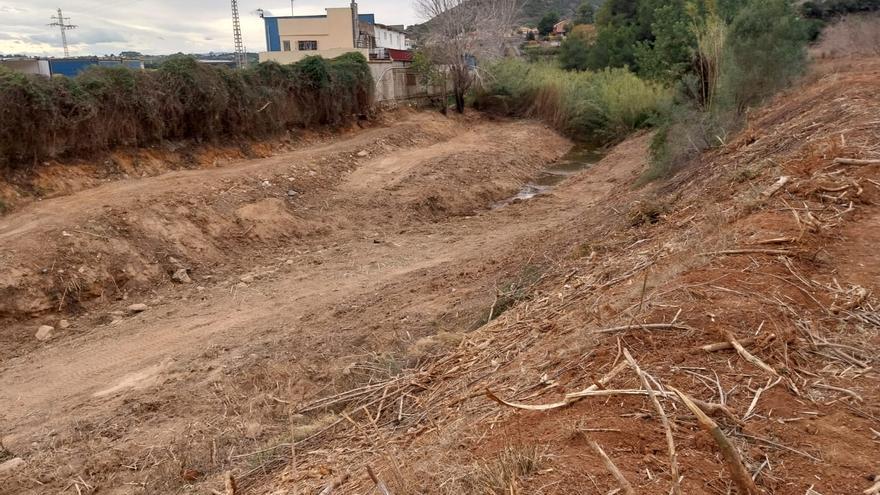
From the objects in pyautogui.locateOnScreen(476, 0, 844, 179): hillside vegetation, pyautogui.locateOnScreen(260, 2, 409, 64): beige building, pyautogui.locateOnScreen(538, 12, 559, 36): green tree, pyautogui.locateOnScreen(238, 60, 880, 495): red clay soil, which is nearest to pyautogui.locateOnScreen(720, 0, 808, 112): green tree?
pyautogui.locateOnScreen(476, 0, 844, 179): hillside vegetation

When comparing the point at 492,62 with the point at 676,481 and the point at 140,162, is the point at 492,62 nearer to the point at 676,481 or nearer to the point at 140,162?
the point at 140,162

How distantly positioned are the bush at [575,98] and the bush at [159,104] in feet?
29.0

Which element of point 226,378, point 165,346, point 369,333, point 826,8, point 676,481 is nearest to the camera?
point 676,481

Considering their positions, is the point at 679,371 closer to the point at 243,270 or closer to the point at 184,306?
the point at 184,306

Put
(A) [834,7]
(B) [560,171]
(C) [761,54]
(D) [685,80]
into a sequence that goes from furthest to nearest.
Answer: (A) [834,7]
(B) [560,171]
(D) [685,80]
(C) [761,54]

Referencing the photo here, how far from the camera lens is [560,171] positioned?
63.4ft

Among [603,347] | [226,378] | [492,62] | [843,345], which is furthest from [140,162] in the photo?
[492,62]

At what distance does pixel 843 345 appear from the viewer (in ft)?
9.89

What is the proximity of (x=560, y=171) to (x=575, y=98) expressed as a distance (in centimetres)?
616

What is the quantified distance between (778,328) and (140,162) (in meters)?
Result: 12.9

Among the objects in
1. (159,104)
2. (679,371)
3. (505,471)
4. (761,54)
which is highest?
(761,54)

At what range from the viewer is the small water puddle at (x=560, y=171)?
1608 cm

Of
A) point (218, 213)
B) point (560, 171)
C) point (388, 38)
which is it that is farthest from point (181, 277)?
point (388, 38)

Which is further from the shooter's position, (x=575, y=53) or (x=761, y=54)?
(x=575, y=53)
